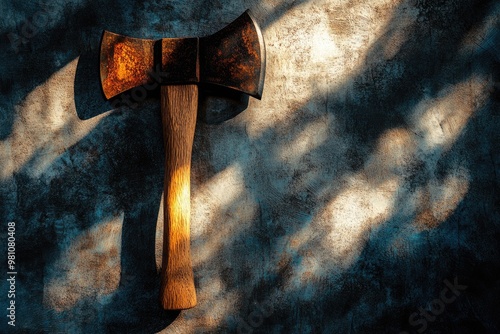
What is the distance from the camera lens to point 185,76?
8.48 feet

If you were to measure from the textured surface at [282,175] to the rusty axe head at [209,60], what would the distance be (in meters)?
0.22

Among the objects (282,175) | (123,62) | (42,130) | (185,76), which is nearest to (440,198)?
(282,175)

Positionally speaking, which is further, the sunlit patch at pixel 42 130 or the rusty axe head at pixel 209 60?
the sunlit patch at pixel 42 130

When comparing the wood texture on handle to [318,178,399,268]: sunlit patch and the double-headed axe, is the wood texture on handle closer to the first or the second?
the double-headed axe

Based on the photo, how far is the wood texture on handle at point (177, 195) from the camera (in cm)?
250

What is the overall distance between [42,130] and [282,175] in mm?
1503

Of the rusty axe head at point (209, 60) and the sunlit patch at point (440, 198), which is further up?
the rusty axe head at point (209, 60)

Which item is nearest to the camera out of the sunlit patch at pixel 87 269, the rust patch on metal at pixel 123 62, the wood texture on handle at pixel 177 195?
the wood texture on handle at pixel 177 195

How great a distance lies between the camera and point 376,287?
275 cm

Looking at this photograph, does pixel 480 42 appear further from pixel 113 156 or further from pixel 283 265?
pixel 113 156

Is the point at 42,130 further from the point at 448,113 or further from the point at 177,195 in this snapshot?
the point at 448,113

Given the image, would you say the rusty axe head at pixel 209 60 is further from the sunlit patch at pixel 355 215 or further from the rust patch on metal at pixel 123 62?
the sunlit patch at pixel 355 215

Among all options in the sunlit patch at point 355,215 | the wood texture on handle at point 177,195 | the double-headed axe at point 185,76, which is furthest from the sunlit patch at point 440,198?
the wood texture on handle at point 177,195

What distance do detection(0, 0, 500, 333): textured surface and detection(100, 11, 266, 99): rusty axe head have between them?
0.22 metres
